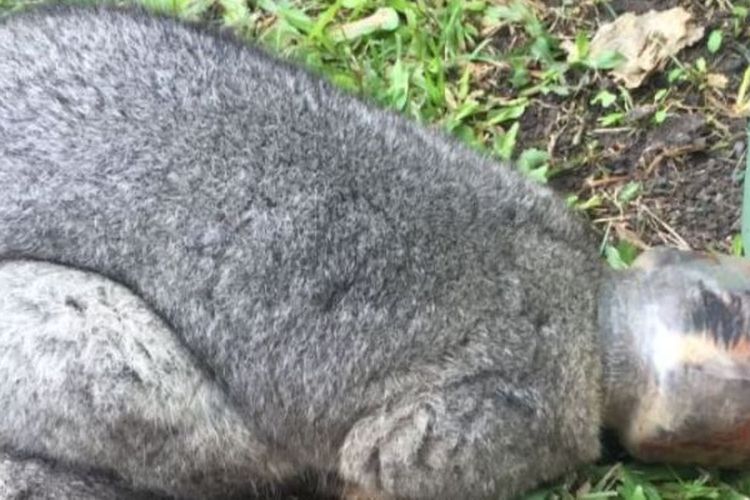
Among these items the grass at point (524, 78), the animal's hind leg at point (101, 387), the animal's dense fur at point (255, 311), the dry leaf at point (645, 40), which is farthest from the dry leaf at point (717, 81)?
the animal's hind leg at point (101, 387)

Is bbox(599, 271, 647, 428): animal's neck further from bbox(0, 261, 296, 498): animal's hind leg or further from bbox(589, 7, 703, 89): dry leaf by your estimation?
bbox(589, 7, 703, 89): dry leaf

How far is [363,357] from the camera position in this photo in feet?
13.9

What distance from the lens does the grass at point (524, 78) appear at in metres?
5.28

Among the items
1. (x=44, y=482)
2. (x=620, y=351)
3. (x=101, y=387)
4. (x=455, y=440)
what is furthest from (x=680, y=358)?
(x=44, y=482)

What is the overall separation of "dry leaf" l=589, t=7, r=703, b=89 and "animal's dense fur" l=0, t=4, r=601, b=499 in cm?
138

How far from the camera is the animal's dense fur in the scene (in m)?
4.23

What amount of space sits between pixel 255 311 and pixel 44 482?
78cm

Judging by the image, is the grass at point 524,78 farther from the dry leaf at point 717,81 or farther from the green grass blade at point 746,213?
the green grass blade at point 746,213

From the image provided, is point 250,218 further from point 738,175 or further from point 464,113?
point 738,175

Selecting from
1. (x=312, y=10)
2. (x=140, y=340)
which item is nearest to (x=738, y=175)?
(x=312, y=10)

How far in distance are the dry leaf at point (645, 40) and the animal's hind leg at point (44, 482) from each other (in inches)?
93.9

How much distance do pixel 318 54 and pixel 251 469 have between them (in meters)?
1.90

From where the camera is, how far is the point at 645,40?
18.1 feet

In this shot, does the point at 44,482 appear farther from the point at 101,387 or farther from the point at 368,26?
the point at 368,26
